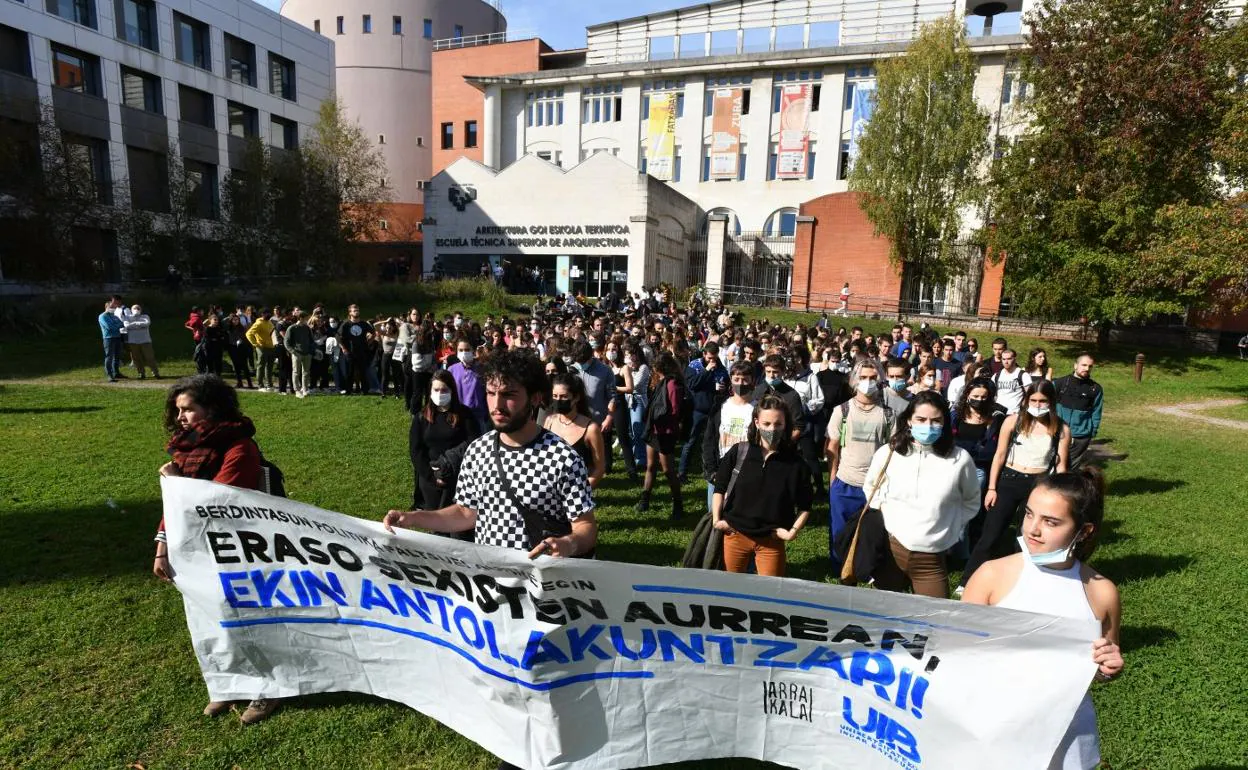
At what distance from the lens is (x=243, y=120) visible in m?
38.9

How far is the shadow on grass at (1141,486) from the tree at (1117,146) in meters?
12.7

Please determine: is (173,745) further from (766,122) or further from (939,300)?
(766,122)

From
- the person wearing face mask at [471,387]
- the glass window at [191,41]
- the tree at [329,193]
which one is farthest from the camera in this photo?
the glass window at [191,41]

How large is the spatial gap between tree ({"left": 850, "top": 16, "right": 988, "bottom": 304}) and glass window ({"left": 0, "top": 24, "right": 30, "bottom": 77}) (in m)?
38.6

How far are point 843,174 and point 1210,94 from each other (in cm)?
2120

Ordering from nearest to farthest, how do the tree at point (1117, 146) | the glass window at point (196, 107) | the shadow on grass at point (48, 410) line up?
the shadow on grass at point (48, 410), the tree at point (1117, 146), the glass window at point (196, 107)

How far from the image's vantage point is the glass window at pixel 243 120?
38094 mm

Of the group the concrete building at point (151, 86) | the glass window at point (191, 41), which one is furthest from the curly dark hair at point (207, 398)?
the glass window at point (191, 41)

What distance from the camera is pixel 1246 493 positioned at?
8.69m

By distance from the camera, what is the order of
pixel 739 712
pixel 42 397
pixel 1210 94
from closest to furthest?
pixel 739 712 → pixel 42 397 → pixel 1210 94

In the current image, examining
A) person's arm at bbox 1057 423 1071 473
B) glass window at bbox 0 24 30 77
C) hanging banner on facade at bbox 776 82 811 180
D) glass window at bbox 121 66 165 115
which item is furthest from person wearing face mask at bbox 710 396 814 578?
glass window at bbox 121 66 165 115

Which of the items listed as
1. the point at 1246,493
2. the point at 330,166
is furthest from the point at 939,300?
the point at 330,166

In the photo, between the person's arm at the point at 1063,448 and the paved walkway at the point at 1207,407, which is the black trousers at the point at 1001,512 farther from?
the paved walkway at the point at 1207,407

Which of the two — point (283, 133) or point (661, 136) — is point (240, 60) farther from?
point (661, 136)
